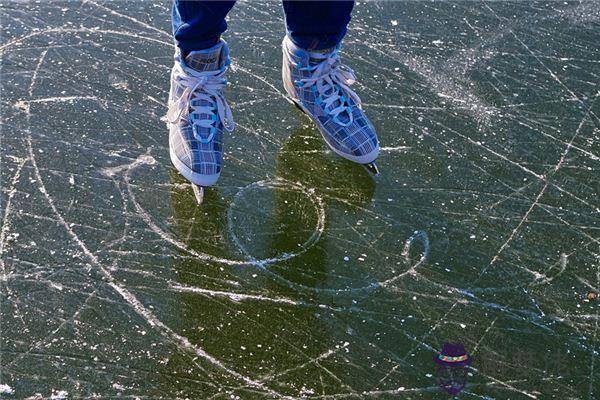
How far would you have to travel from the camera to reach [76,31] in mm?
2840

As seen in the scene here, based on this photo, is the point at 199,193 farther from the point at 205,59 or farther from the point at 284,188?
the point at 205,59

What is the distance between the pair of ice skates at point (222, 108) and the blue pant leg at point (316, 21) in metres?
0.04

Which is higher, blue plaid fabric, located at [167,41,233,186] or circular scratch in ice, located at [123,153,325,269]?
blue plaid fabric, located at [167,41,233,186]

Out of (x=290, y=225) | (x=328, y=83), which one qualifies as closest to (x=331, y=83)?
(x=328, y=83)

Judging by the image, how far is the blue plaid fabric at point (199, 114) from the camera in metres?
2.19

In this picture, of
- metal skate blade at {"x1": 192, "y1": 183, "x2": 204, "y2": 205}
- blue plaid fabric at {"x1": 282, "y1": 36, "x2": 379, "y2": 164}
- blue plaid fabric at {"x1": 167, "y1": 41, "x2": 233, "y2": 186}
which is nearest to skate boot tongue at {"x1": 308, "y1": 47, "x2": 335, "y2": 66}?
blue plaid fabric at {"x1": 282, "y1": 36, "x2": 379, "y2": 164}

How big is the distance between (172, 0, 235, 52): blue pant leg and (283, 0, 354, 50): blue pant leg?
20 cm

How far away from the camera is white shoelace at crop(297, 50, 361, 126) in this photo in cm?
234

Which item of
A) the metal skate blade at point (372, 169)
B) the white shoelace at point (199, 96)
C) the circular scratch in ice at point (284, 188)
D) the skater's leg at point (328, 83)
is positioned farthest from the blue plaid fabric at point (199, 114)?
the metal skate blade at point (372, 169)

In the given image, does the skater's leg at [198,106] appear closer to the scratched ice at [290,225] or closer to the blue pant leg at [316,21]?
the scratched ice at [290,225]

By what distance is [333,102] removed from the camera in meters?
2.37

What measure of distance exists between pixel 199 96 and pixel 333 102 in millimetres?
364

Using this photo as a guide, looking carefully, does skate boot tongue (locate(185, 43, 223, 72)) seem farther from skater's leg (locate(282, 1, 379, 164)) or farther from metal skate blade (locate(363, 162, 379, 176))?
metal skate blade (locate(363, 162, 379, 176))

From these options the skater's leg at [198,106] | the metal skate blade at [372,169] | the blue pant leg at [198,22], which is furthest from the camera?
the metal skate blade at [372,169]
